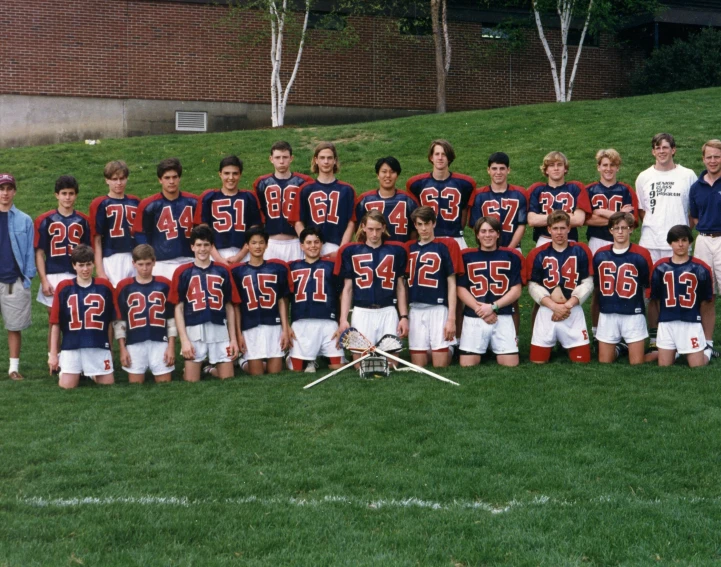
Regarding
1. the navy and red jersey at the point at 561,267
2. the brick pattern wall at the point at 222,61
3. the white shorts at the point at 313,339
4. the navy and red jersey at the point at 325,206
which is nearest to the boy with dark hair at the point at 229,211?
the navy and red jersey at the point at 325,206

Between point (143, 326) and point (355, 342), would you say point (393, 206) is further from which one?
point (143, 326)

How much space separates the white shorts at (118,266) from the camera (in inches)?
317

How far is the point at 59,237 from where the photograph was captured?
25.8 ft

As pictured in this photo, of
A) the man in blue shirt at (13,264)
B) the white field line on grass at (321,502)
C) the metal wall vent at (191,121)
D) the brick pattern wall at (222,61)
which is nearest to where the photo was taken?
the white field line on grass at (321,502)

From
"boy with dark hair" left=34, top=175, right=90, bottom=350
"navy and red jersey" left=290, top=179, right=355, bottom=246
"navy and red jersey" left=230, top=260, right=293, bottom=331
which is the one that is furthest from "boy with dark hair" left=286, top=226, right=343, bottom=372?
"boy with dark hair" left=34, top=175, right=90, bottom=350

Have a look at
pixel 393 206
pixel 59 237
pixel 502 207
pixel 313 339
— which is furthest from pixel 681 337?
pixel 59 237

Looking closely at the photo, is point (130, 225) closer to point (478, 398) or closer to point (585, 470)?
point (478, 398)

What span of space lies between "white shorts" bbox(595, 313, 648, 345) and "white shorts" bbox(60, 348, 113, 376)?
4268 millimetres

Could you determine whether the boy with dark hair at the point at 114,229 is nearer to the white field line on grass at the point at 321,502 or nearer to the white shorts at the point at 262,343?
Result: the white shorts at the point at 262,343

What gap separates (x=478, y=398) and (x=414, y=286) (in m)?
1.64

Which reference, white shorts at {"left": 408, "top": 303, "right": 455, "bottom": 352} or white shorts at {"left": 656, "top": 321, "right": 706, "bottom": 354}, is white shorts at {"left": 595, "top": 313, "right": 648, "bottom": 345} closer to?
white shorts at {"left": 656, "top": 321, "right": 706, "bottom": 354}

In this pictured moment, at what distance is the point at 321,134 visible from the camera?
1702 centimetres

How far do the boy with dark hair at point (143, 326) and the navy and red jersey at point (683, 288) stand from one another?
167 inches

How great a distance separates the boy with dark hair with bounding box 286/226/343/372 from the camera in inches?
310
